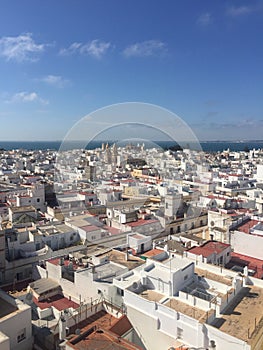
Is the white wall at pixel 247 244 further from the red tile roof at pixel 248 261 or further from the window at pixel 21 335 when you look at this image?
the window at pixel 21 335

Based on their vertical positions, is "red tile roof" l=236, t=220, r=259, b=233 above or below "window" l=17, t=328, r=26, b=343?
above

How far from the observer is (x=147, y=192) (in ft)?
51.8

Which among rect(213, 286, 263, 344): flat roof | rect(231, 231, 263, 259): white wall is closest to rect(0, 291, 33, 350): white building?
rect(213, 286, 263, 344): flat roof

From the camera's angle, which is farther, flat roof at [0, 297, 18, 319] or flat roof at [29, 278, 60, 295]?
flat roof at [29, 278, 60, 295]

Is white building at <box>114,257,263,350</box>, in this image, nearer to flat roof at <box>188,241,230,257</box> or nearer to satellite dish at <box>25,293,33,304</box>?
flat roof at <box>188,241,230,257</box>

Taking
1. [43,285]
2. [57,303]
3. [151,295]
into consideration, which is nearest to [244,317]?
[151,295]

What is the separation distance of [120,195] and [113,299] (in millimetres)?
9354

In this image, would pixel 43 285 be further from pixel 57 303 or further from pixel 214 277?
pixel 214 277

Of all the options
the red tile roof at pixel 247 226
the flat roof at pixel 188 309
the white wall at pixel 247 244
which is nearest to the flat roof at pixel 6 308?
the flat roof at pixel 188 309

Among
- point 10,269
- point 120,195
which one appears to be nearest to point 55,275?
point 10,269

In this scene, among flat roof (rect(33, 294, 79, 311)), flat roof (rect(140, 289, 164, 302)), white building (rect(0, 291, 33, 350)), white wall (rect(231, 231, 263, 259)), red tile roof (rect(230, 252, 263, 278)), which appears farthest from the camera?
white wall (rect(231, 231, 263, 259))

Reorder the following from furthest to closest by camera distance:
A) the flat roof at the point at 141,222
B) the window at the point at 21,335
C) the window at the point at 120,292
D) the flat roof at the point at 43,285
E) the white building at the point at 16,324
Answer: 1. the flat roof at the point at 141,222
2. the flat roof at the point at 43,285
3. the window at the point at 120,292
4. the window at the point at 21,335
5. the white building at the point at 16,324

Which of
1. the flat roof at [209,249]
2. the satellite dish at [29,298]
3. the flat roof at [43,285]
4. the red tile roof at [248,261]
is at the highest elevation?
the flat roof at [209,249]

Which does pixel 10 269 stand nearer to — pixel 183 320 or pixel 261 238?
pixel 183 320
